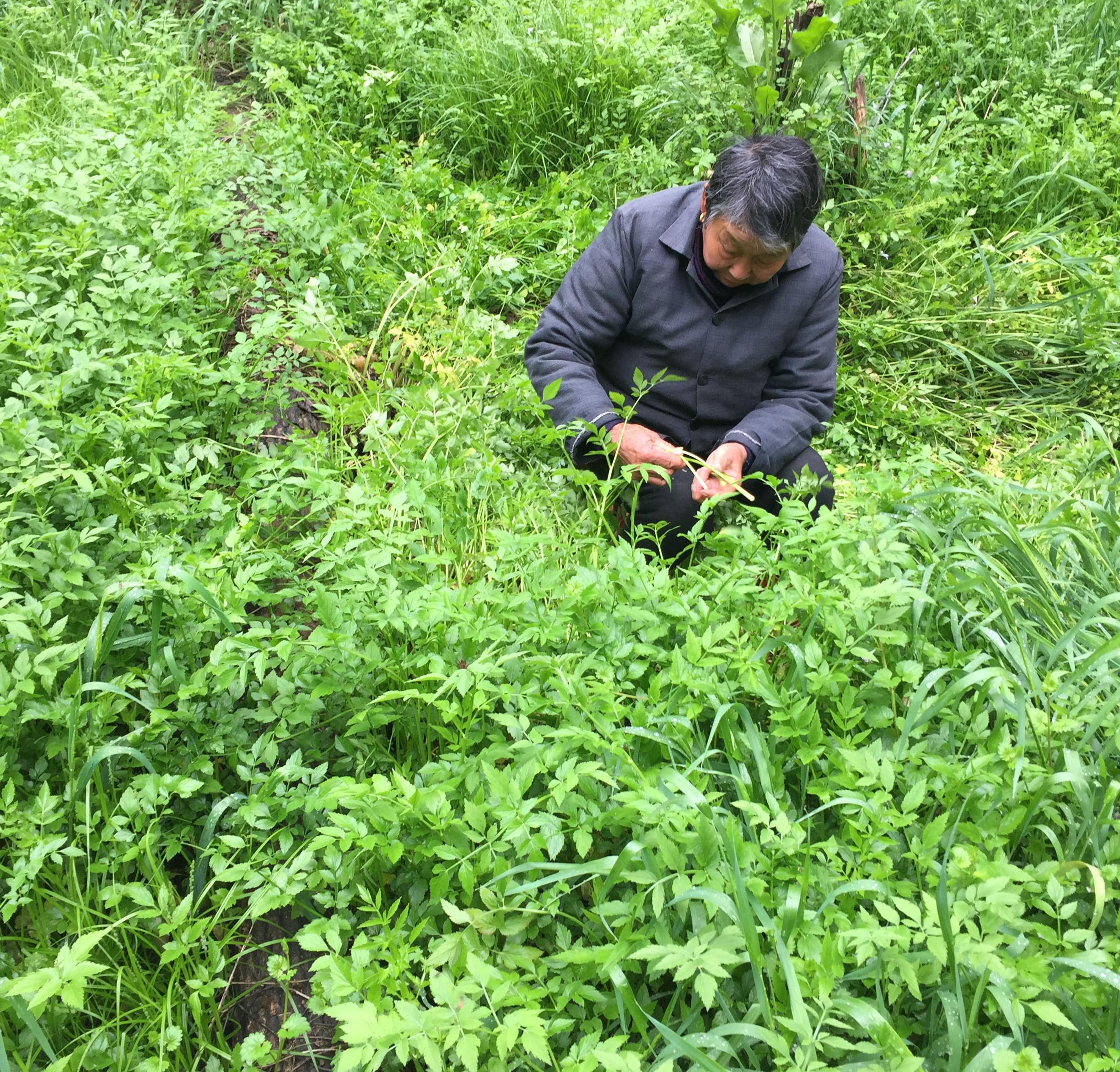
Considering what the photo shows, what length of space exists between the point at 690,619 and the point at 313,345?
161 centimetres

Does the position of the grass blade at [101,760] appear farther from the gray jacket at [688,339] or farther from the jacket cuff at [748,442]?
the jacket cuff at [748,442]

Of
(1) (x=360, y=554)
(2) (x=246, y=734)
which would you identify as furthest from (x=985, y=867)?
(2) (x=246, y=734)

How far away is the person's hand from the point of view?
2.71 m

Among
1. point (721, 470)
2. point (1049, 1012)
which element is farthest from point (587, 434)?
point (1049, 1012)

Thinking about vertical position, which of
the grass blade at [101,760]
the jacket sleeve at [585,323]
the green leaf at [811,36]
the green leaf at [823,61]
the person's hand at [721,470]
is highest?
the green leaf at [811,36]

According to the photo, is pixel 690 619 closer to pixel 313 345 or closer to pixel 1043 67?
pixel 313 345

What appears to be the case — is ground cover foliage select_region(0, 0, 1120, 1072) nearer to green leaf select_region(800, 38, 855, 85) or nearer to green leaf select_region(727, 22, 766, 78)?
green leaf select_region(727, 22, 766, 78)

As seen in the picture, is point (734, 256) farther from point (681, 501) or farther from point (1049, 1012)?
point (1049, 1012)

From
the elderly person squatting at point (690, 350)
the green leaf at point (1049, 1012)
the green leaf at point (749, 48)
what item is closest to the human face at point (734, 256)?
Result: the elderly person squatting at point (690, 350)

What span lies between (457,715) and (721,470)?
1.30 m

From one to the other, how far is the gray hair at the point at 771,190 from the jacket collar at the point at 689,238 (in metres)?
0.20

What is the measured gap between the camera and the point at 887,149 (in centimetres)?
417

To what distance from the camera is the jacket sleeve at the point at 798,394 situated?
283 centimetres

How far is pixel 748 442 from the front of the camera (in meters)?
2.79
